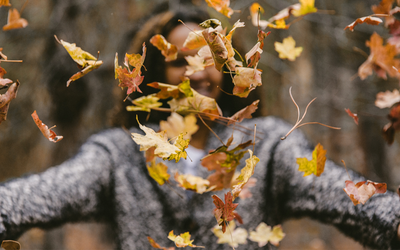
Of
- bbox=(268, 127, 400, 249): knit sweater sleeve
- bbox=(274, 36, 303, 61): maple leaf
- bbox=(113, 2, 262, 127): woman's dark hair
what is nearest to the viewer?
bbox=(268, 127, 400, 249): knit sweater sleeve

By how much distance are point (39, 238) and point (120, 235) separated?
1440mm

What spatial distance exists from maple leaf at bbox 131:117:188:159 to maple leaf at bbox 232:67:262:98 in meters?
0.11

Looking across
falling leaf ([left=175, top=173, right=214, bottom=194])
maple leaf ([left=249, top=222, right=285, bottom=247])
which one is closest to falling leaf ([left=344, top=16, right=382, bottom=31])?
falling leaf ([left=175, top=173, right=214, bottom=194])

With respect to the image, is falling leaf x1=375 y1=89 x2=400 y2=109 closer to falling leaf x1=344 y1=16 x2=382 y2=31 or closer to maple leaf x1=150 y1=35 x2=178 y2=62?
falling leaf x1=344 y1=16 x2=382 y2=31

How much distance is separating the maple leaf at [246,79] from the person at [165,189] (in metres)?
0.21

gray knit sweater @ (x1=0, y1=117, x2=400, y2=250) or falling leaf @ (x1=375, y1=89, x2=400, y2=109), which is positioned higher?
falling leaf @ (x1=375, y1=89, x2=400, y2=109)

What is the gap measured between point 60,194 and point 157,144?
37 centimetres

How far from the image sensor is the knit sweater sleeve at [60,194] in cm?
43

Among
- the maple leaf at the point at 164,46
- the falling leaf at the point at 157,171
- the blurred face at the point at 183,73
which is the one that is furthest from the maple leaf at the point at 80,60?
the blurred face at the point at 183,73

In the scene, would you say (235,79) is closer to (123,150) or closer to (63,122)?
(123,150)

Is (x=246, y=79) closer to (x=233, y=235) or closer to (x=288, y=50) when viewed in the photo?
(x=288, y=50)

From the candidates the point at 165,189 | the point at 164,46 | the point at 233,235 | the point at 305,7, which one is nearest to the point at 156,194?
the point at 165,189

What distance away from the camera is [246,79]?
311 millimetres

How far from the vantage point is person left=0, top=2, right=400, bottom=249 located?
1.71ft
